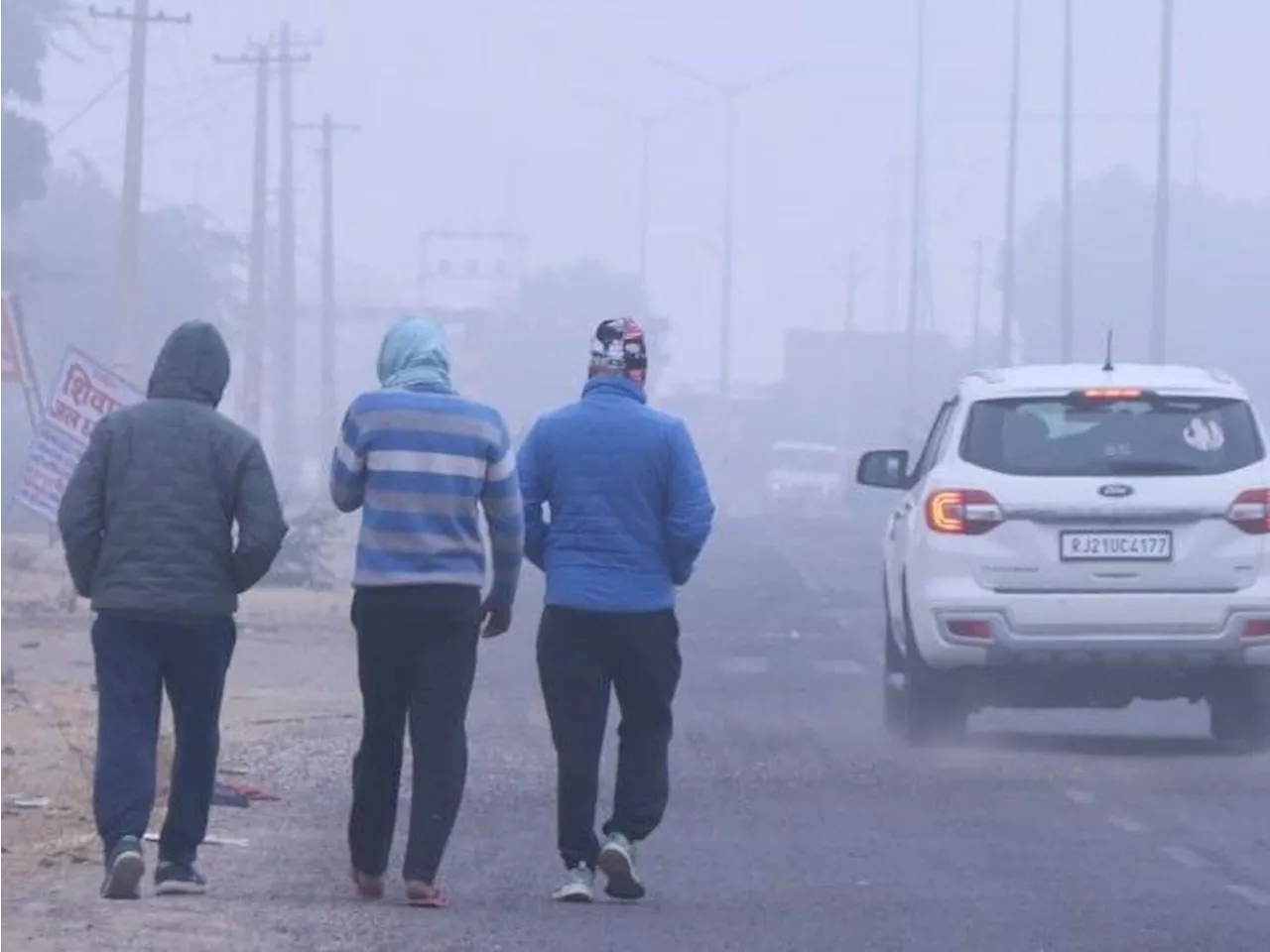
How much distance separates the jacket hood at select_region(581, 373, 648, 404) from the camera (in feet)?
37.6

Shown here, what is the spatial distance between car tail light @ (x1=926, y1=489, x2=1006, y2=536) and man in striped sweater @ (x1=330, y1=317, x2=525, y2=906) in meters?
5.74

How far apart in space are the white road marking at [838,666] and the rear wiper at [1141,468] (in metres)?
8.61

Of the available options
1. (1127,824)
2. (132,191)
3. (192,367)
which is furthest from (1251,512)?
(132,191)

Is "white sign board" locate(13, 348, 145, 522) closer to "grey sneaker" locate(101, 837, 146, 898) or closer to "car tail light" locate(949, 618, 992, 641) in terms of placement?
"car tail light" locate(949, 618, 992, 641)

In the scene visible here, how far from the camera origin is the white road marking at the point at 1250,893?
1124 cm

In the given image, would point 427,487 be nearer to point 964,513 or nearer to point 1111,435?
point 964,513

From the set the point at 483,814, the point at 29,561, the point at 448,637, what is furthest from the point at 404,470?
the point at 29,561

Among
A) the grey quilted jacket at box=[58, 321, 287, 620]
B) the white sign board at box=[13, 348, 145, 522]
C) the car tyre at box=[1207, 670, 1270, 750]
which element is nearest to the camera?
the grey quilted jacket at box=[58, 321, 287, 620]

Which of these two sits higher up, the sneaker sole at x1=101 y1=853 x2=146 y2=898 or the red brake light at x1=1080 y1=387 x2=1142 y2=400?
the red brake light at x1=1080 y1=387 x2=1142 y2=400

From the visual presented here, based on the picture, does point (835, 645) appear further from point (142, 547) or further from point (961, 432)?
point (142, 547)

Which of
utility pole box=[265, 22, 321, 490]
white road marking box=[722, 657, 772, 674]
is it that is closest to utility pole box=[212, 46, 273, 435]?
utility pole box=[265, 22, 321, 490]

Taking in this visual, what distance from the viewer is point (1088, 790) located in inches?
594

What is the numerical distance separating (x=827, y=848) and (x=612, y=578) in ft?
6.92

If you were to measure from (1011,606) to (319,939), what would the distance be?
22.7 ft
